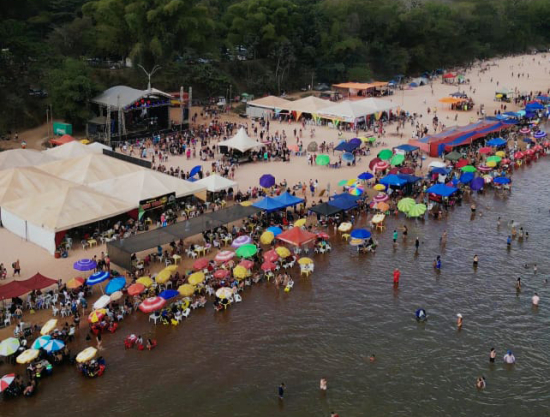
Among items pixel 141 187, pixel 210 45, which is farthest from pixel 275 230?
pixel 210 45

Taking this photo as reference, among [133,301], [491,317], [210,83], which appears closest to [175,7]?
[210,83]

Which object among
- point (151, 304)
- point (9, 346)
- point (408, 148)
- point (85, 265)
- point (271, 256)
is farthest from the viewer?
point (408, 148)

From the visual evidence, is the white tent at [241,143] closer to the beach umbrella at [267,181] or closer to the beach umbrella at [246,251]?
the beach umbrella at [267,181]

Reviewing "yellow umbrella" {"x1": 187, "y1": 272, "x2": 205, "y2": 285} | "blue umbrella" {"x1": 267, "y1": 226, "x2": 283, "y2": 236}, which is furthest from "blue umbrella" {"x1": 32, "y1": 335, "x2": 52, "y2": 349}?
"blue umbrella" {"x1": 267, "y1": 226, "x2": 283, "y2": 236}

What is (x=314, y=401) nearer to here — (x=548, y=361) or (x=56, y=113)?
(x=548, y=361)

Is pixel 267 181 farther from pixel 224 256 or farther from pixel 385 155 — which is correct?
pixel 224 256

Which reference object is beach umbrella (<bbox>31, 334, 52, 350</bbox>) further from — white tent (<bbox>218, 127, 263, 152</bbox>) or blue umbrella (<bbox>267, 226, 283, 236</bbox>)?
white tent (<bbox>218, 127, 263, 152</bbox>)
